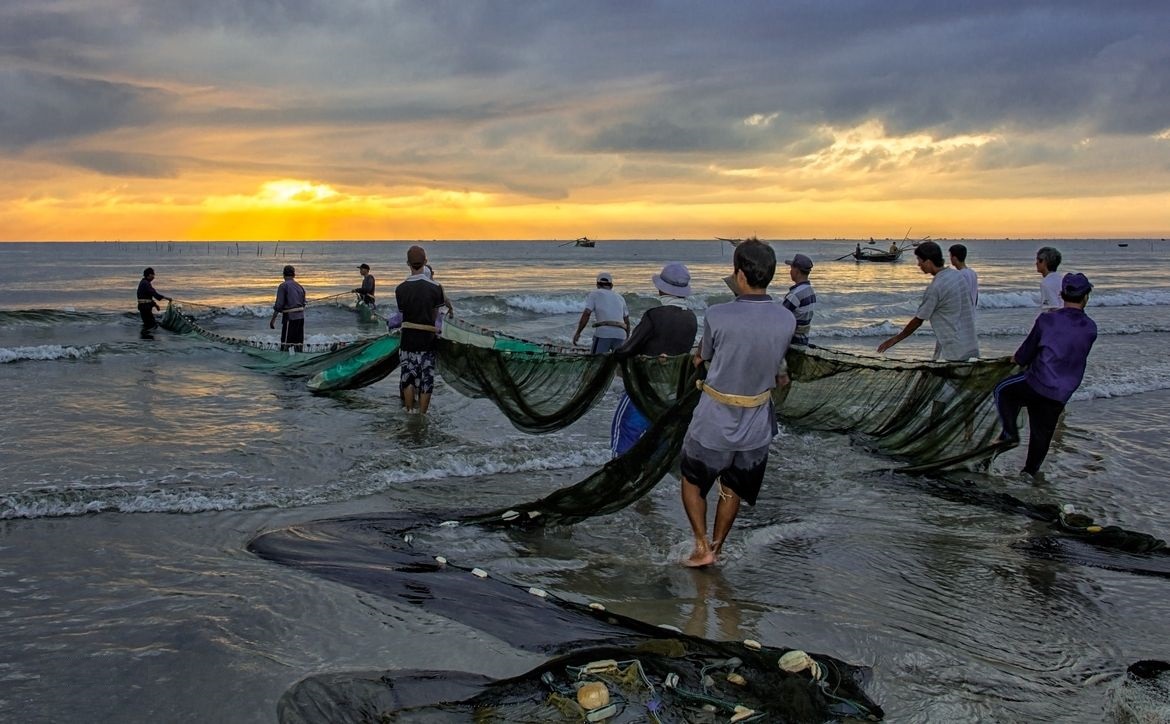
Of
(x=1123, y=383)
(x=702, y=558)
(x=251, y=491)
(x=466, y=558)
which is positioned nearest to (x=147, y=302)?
(x=251, y=491)

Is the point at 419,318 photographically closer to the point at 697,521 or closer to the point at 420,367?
the point at 420,367

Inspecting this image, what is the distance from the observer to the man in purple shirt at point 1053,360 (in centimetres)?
619

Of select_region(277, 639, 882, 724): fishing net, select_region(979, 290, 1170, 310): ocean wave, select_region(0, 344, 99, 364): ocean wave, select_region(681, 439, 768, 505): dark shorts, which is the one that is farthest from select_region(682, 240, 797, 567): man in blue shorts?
select_region(979, 290, 1170, 310): ocean wave

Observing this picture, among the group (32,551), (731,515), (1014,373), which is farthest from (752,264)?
(32,551)

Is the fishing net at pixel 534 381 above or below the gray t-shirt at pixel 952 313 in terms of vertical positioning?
below

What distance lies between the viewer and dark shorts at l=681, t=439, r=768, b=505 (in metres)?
4.43

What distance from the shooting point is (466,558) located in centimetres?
501

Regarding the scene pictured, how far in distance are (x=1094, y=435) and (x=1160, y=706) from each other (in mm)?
6531

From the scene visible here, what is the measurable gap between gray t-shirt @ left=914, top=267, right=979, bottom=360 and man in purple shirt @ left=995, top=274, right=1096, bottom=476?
1049 millimetres

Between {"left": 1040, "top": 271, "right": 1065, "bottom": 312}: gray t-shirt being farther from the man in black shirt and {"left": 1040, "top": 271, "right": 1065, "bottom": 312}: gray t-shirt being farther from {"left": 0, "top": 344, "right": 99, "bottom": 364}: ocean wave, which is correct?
the man in black shirt

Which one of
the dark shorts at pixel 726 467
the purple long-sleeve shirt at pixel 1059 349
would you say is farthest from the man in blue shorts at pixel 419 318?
the purple long-sleeve shirt at pixel 1059 349

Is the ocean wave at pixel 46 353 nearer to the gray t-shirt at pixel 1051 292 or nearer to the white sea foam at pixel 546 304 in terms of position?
the gray t-shirt at pixel 1051 292

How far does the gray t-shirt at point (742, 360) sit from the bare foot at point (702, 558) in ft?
2.55

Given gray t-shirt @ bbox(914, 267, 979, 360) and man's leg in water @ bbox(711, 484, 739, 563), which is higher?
gray t-shirt @ bbox(914, 267, 979, 360)
